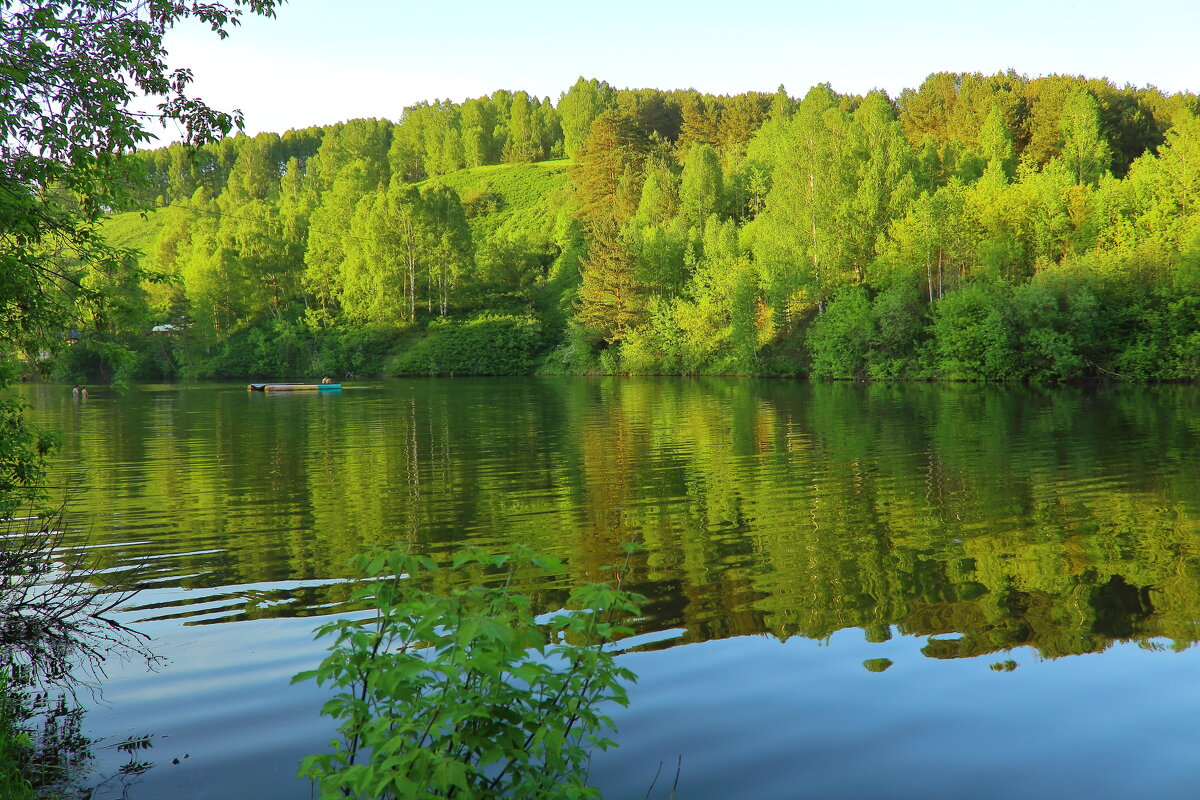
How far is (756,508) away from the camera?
52.1ft

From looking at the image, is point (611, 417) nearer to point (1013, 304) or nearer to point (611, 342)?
point (1013, 304)

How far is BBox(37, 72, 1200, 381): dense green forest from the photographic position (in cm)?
5175

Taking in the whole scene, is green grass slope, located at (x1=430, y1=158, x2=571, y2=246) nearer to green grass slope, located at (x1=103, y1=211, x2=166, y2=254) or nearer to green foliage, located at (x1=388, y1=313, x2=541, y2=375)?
green foliage, located at (x1=388, y1=313, x2=541, y2=375)

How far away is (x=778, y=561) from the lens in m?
12.0

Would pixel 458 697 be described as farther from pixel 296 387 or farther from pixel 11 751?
pixel 296 387

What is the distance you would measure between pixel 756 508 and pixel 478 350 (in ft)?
221

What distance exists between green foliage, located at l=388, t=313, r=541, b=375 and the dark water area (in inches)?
2080

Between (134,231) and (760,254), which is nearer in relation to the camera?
(760,254)

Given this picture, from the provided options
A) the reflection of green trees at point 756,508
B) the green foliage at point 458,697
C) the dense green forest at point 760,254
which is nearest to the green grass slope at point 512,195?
the dense green forest at point 760,254

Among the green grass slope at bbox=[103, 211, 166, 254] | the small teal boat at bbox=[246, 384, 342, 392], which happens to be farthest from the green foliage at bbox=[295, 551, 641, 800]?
the green grass slope at bbox=[103, 211, 166, 254]

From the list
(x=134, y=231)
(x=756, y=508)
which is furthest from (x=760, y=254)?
(x=134, y=231)

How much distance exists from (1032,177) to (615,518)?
176 ft

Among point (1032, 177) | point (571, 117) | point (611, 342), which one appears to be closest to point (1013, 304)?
point (1032, 177)

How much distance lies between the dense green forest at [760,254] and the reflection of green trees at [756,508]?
19.2 metres
